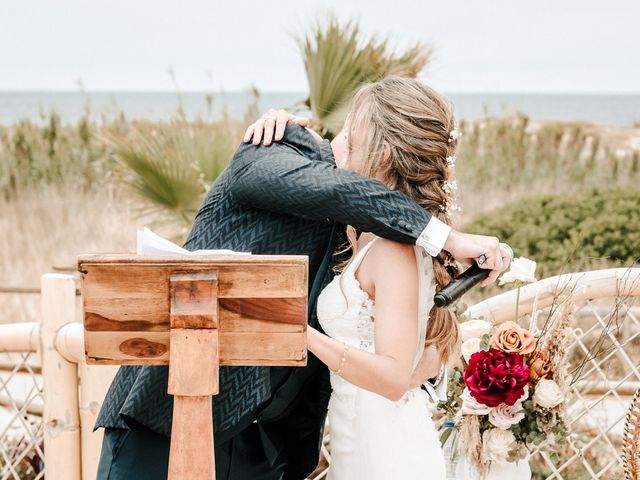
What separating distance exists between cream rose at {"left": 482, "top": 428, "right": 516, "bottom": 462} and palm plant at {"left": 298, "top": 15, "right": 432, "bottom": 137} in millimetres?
2764

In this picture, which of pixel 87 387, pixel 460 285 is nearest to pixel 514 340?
pixel 460 285

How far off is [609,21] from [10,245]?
1424 inches

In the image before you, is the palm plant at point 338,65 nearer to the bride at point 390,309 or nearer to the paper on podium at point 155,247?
the bride at point 390,309

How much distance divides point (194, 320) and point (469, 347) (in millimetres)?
1337

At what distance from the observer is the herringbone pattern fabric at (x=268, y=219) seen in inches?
74.4

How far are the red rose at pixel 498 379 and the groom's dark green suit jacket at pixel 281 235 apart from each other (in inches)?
19.8

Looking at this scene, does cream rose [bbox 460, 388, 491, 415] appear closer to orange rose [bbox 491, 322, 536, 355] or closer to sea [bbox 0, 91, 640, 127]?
orange rose [bbox 491, 322, 536, 355]

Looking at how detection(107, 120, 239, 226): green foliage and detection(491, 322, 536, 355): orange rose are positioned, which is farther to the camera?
detection(107, 120, 239, 226): green foliage

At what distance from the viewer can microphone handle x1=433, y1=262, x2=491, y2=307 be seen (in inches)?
75.4

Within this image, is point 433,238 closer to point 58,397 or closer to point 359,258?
point 359,258

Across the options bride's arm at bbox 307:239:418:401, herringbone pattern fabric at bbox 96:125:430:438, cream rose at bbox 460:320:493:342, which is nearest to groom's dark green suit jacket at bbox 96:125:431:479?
herringbone pattern fabric at bbox 96:125:430:438

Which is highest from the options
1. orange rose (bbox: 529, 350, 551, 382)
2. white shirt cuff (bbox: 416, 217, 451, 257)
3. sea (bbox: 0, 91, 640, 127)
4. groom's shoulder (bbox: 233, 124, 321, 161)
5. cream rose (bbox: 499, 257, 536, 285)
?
groom's shoulder (bbox: 233, 124, 321, 161)

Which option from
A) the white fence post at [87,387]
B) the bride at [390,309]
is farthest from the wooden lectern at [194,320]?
the white fence post at [87,387]

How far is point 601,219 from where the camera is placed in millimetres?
6312
